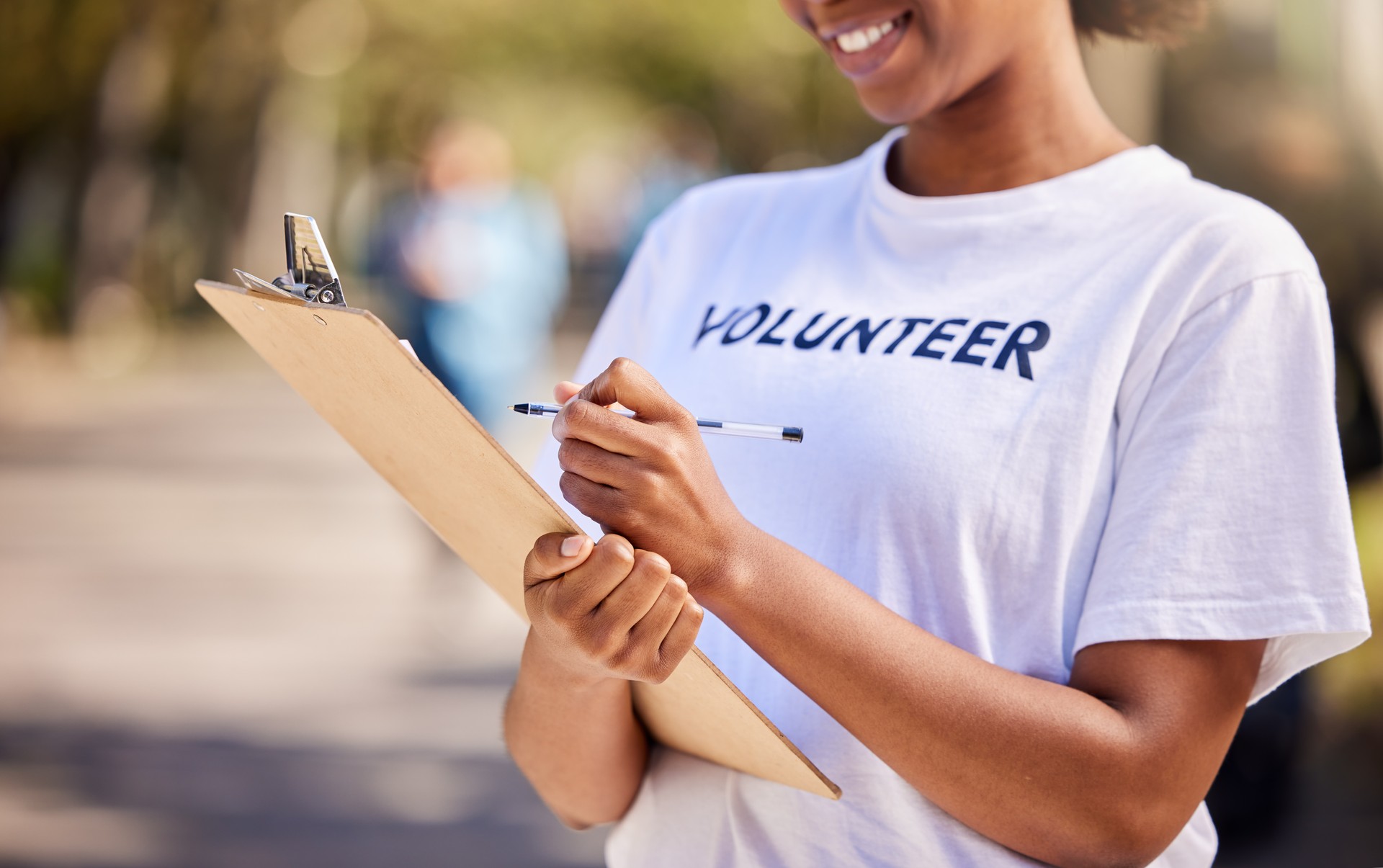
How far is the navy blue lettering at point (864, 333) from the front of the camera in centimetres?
158

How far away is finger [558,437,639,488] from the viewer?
122cm

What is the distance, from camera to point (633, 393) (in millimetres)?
1222

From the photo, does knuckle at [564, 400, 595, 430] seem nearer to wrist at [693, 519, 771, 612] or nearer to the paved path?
wrist at [693, 519, 771, 612]

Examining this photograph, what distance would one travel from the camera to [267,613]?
23.2 feet

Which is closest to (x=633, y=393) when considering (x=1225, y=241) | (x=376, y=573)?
(x=1225, y=241)

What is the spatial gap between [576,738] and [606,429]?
521mm

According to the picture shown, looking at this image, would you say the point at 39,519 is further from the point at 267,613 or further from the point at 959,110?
the point at 959,110

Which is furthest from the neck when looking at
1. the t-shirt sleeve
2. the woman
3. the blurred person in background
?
the blurred person in background

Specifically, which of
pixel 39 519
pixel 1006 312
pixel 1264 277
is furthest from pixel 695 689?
pixel 39 519

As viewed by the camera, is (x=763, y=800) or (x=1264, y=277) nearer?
(x=1264, y=277)

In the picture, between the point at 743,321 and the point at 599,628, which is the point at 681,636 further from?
the point at 743,321

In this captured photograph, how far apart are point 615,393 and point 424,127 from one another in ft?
23.8

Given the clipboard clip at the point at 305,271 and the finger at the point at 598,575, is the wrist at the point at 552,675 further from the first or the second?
the clipboard clip at the point at 305,271

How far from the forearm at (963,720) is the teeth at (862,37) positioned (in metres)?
0.61
